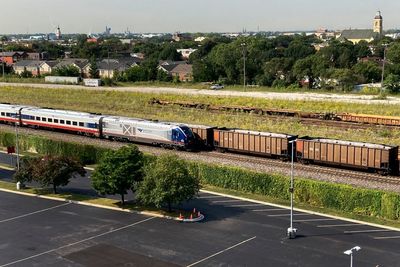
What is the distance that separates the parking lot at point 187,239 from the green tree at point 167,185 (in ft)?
5.62

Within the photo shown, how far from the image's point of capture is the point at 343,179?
45.9m

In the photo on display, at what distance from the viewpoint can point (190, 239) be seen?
1377 inches

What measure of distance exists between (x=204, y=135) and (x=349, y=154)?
17761 millimetres

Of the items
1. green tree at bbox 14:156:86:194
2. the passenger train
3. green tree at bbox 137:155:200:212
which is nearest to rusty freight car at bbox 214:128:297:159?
the passenger train

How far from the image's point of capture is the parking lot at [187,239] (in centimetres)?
3167

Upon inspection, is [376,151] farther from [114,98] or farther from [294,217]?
[114,98]

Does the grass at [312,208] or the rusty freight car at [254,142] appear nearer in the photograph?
the grass at [312,208]

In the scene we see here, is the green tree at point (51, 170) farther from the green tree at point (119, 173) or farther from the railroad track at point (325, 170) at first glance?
the railroad track at point (325, 170)

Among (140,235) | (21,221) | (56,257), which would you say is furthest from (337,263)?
(21,221)

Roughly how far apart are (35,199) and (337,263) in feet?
89.4

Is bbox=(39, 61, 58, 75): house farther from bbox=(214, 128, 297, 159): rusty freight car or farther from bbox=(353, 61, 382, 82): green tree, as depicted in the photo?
bbox=(214, 128, 297, 159): rusty freight car

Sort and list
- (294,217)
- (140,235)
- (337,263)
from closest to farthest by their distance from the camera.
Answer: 1. (337,263)
2. (140,235)
3. (294,217)

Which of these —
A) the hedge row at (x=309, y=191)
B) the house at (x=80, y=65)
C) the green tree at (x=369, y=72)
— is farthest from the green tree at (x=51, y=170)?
the house at (x=80, y=65)

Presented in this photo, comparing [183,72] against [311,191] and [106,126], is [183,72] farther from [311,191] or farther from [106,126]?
[311,191]
